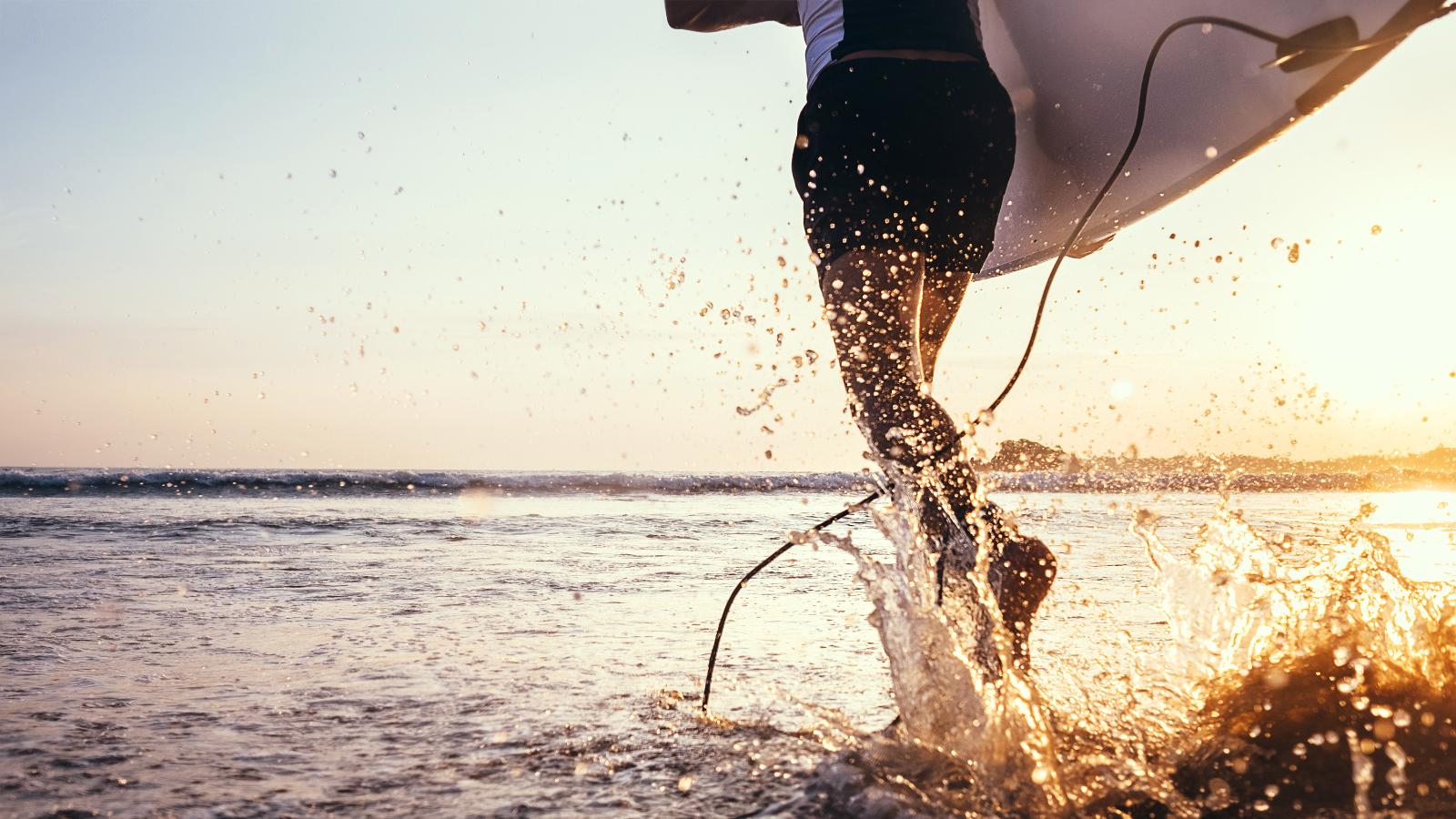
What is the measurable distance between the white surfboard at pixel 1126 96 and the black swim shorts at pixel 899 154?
0.68 meters

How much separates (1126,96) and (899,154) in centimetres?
89

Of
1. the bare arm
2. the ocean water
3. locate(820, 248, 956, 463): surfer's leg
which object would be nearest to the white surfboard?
the bare arm

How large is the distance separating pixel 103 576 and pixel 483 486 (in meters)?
10.7

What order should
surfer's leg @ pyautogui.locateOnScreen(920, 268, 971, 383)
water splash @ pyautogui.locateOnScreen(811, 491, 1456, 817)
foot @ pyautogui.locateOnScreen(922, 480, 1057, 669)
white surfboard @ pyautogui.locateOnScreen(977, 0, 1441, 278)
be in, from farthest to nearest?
1. white surfboard @ pyautogui.locateOnScreen(977, 0, 1441, 278)
2. surfer's leg @ pyautogui.locateOnScreen(920, 268, 971, 383)
3. foot @ pyautogui.locateOnScreen(922, 480, 1057, 669)
4. water splash @ pyautogui.locateOnScreen(811, 491, 1456, 817)

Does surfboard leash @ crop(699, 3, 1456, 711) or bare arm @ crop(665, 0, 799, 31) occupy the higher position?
bare arm @ crop(665, 0, 799, 31)

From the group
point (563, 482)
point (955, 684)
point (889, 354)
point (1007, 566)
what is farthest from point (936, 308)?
point (563, 482)

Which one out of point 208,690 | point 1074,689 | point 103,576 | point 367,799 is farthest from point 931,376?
point 103,576

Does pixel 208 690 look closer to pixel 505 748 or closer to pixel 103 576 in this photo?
pixel 505 748

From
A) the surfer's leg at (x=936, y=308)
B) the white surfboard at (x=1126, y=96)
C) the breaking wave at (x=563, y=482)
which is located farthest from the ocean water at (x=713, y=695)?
the breaking wave at (x=563, y=482)

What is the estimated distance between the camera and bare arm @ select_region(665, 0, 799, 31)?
7.62 ft

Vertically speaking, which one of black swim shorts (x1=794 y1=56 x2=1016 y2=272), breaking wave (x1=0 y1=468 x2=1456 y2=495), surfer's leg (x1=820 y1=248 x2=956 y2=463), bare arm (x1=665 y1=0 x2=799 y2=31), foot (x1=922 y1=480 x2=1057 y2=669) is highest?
bare arm (x1=665 y1=0 x2=799 y2=31)

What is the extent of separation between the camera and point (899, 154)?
167cm

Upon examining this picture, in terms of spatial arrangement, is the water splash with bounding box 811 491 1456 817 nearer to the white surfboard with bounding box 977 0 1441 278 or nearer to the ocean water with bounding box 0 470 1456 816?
the ocean water with bounding box 0 470 1456 816

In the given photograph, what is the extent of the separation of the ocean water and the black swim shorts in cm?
48
